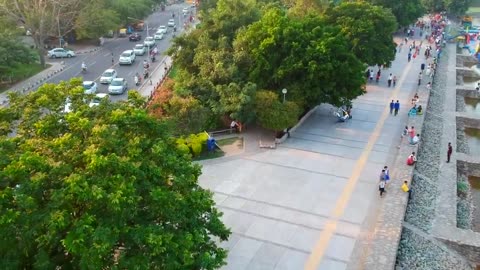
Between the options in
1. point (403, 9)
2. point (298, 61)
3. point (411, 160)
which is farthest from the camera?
point (403, 9)

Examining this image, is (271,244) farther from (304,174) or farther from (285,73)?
(285,73)

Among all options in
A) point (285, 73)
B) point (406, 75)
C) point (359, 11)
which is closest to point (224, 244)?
point (285, 73)

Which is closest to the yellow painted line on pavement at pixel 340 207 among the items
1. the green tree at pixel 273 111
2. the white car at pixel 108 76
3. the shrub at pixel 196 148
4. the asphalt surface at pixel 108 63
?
the green tree at pixel 273 111

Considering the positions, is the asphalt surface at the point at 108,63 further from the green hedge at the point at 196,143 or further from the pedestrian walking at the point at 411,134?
the pedestrian walking at the point at 411,134

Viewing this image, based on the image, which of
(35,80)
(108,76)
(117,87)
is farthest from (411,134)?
(35,80)

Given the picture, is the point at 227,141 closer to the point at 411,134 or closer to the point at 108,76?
the point at 411,134

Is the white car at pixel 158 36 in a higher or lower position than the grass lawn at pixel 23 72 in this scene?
higher

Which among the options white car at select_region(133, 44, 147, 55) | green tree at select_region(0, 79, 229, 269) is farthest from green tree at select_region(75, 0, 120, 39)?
green tree at select_region(0, 79, 229, 269)

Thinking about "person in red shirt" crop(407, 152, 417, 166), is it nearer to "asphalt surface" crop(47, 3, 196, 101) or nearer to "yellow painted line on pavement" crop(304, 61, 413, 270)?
"yellow painted line on pavement" crop(304, 61, 413, 270)
